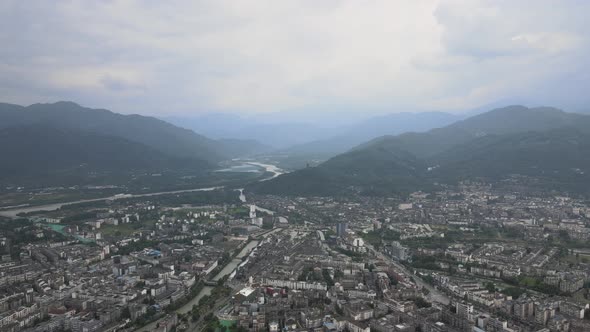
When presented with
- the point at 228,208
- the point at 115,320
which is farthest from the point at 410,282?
the point at 228,208

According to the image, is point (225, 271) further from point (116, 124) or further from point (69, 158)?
point (116, 124)

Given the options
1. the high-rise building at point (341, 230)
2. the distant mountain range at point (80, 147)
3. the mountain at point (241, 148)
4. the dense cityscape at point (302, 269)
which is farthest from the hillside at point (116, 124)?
the high-rise building at point (341, 230)

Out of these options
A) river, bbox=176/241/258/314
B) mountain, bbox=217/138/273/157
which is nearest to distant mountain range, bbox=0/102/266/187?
mountain, bbox=217/138/273/157

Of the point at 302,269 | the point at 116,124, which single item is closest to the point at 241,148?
the point at 116,124

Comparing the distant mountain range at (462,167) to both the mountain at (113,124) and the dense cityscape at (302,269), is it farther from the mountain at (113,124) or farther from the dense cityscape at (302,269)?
the mountain at (113,124)

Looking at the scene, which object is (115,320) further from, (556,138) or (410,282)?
(556,138)

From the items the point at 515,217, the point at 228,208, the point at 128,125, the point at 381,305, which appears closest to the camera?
the point at 381,305

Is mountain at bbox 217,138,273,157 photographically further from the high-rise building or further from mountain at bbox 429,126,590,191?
the high-rise building
